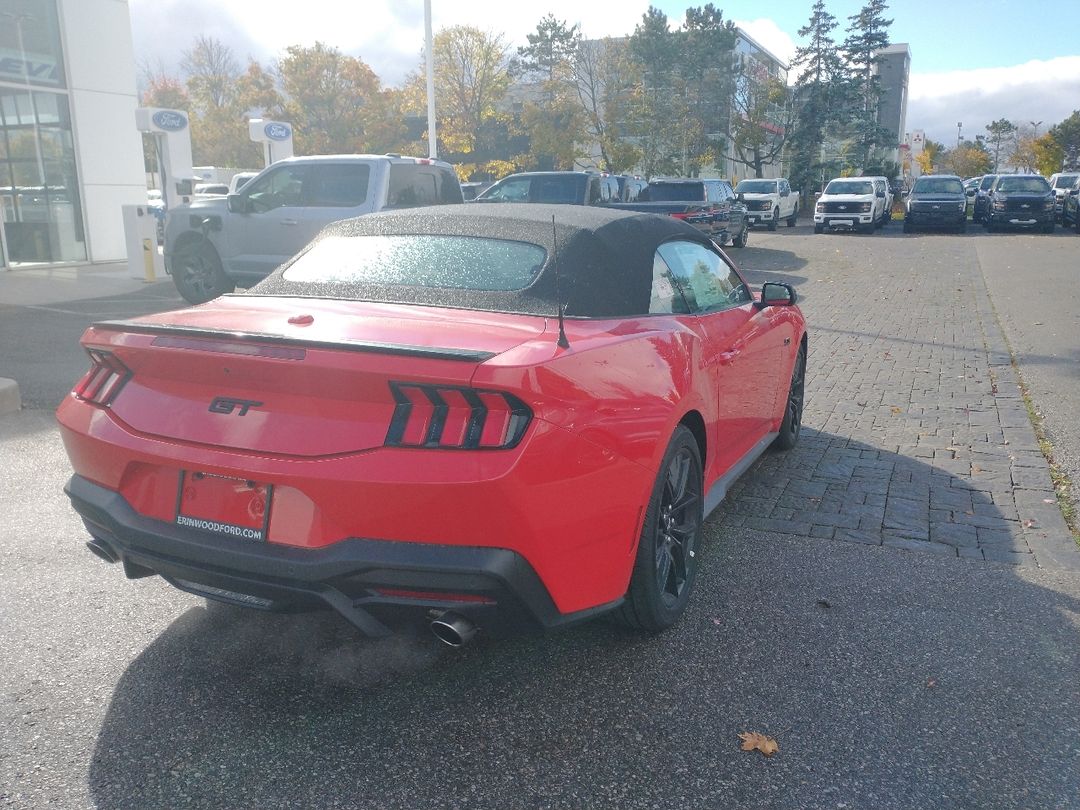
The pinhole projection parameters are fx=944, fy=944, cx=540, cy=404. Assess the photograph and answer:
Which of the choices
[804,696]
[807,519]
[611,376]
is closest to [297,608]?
[611,376]

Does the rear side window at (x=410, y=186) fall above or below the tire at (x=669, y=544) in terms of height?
above

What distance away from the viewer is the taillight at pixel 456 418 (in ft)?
8.99

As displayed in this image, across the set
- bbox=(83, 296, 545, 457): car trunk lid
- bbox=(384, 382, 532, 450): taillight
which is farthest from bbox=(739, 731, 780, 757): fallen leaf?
bbox=(83, 296, 545, 457): car trunk lid

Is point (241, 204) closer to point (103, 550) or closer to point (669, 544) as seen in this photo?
point (103, 550)

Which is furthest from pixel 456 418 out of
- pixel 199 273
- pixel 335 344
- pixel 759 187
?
pixel 759 187

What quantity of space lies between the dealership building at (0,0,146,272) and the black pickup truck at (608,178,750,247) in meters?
11.2

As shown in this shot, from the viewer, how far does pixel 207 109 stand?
59312 mm

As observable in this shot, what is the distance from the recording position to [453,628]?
2795mm

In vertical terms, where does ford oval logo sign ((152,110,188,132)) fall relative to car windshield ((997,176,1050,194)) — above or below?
above

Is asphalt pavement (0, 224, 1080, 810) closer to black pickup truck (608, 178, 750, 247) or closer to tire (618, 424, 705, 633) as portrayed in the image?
tire (618, 424, 705, 633)

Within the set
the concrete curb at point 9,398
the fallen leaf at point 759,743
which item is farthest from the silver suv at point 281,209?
the fallen leaf at point 759,743

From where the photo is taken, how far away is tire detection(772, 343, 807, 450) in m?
6.12

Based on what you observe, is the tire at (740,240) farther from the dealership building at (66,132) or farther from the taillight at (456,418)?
the taillight at (456,418)

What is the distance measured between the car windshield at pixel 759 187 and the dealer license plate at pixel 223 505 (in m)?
35.1
